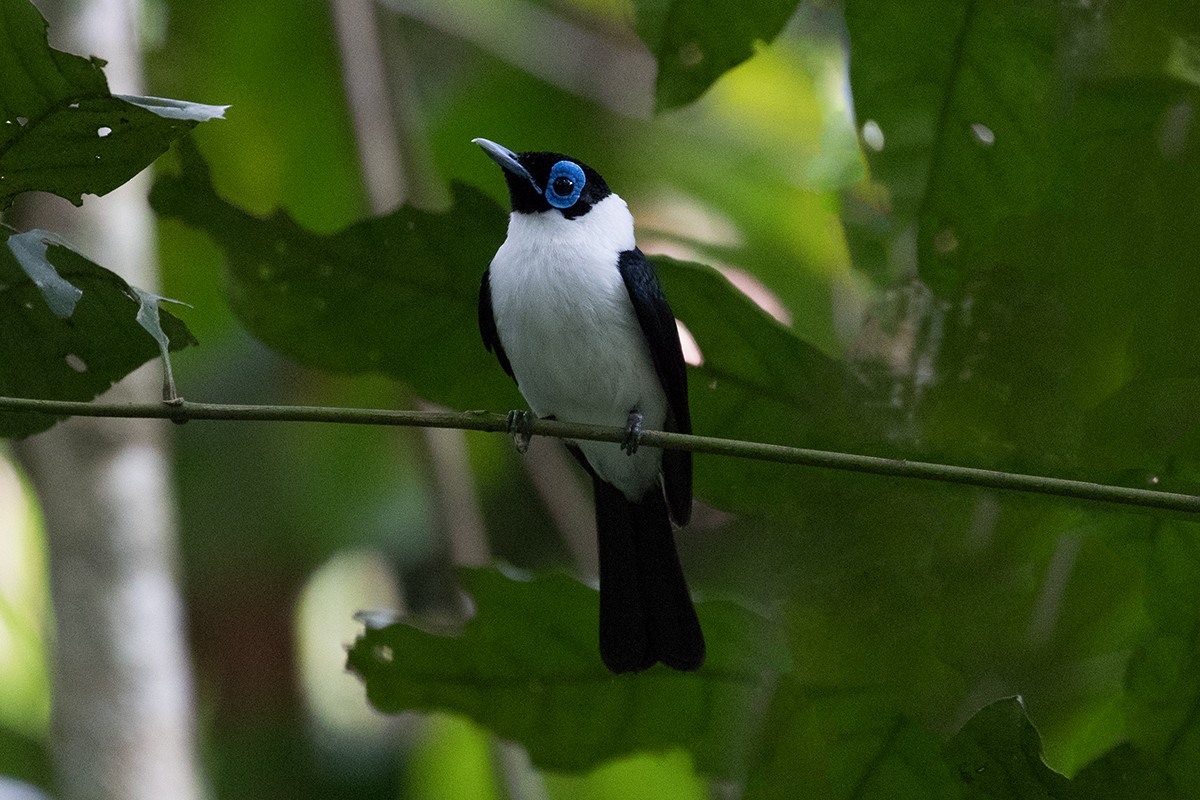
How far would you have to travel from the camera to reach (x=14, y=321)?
1567 millimetres

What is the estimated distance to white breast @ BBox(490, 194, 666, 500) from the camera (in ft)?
7.68

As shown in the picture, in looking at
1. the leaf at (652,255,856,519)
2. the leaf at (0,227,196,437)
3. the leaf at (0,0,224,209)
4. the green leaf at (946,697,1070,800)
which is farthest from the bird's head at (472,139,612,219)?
the green leaf at (946,697,1070,800)

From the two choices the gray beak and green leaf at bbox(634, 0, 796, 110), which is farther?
the gray beak

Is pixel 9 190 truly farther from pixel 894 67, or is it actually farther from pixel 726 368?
pixel 894 67

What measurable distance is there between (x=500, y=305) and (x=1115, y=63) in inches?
42.5

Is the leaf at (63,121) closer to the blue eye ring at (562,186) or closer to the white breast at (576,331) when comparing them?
the white breast at (576,331)

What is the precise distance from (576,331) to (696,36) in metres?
0.66

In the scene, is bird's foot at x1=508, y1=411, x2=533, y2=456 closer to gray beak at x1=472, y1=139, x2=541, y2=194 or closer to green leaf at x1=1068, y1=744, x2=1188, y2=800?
gray beak at x1=472, y1=139, x2=541, y2=194

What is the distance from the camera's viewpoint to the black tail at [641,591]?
197 centimetres

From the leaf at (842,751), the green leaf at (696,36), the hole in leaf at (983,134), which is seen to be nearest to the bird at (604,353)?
the leaf at (842,751)

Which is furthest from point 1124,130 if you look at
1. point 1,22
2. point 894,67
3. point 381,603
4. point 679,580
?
point 381,603

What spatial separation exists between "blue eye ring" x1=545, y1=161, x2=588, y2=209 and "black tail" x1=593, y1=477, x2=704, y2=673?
1.80 ft

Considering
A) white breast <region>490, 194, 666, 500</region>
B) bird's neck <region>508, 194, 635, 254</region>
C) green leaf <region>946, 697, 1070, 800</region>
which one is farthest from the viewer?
bird's neck <region>508, 194, 635, 254</region>

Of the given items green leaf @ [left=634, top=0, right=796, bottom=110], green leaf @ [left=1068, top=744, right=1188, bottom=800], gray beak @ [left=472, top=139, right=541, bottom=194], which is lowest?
green leaf @ [left=1068, top=744, right=1188, bottom=800]
